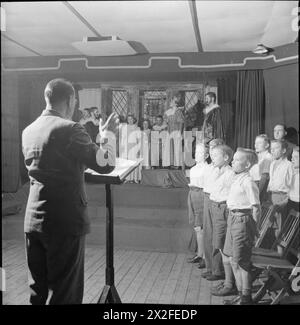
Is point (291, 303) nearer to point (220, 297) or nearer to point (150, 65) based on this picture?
point (220, 297)

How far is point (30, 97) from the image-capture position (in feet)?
6.08

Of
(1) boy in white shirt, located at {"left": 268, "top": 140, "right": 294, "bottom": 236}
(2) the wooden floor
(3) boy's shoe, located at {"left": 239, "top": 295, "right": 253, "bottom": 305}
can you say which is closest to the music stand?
(2) the wooden floor

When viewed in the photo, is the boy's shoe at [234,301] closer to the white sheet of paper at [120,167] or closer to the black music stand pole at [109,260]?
the black music stand pole at [109,260]

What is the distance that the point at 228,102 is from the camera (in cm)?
200

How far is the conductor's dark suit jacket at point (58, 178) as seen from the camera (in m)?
1.61

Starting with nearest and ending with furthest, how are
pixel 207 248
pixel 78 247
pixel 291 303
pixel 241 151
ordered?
pixel 78 247 < pixel 291 303 < pixel 241 151 < pixel 207 248

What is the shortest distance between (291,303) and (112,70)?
1619mm

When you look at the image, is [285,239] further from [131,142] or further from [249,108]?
[131,142]

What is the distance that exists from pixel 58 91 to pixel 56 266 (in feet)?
2.82

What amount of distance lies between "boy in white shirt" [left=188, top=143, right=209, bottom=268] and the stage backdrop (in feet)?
1.41

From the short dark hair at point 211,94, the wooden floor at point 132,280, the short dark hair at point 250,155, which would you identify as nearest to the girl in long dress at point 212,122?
the short dark hair at point 211,94

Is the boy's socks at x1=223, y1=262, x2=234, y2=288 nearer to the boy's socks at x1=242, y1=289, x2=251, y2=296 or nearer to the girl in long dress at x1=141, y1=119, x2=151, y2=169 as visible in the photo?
the boy's socks at x1=242, y1=289, x2=251, y2=296
